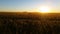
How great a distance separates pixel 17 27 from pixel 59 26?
3710 millimetres

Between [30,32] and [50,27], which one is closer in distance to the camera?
[30,32]

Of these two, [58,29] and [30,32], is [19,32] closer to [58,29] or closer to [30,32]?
[30,32]

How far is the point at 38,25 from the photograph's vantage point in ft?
48.4

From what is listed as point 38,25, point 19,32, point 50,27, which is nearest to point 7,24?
point 19,32

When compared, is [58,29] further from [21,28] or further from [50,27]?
[21,28]

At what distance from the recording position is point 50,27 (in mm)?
14227

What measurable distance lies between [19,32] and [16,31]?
0.87 feet

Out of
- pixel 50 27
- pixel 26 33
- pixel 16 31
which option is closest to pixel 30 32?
pixel 26 33

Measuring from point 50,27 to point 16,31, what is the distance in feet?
9.91

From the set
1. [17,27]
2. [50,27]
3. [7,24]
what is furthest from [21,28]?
[50,27]

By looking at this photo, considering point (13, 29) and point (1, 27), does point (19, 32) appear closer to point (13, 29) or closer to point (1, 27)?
point (13, 29)

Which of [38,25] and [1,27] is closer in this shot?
[1,27]

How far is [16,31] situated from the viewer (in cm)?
1332

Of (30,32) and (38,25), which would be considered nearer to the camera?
(30,32)
